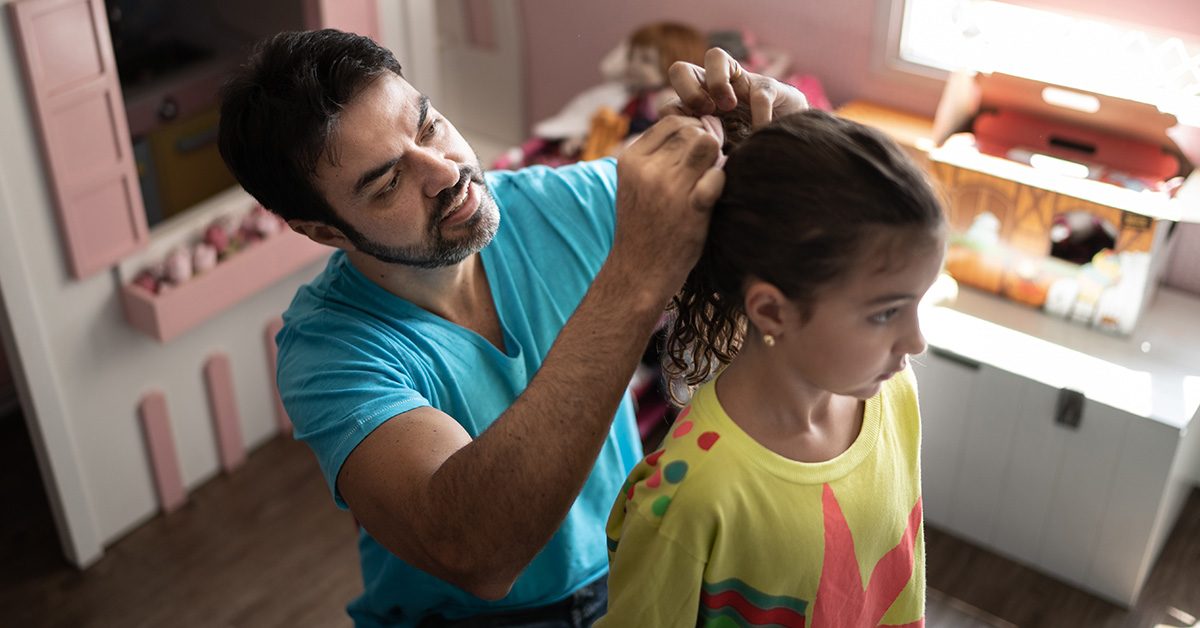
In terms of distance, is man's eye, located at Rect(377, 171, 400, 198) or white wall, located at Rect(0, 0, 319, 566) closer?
man's eye, located at Rect(377, 171, 400, 198)

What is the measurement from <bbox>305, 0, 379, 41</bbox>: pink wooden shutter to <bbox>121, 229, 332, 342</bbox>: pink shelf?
488mm

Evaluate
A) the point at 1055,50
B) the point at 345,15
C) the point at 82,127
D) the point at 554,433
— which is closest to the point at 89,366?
the point at 82,127

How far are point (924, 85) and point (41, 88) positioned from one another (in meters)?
1.81

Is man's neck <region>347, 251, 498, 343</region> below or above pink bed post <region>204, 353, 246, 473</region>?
above

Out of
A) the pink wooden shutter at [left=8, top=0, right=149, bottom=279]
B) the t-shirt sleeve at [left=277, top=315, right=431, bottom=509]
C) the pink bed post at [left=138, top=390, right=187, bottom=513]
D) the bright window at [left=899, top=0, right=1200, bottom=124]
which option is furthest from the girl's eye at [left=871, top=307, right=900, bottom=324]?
the pink bed post at [left=138, top=390, right=187, bottom=513]

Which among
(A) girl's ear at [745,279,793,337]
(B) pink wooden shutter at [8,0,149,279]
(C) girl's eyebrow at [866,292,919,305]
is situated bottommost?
(B) pink wooden shutter at [8,0,149,279]

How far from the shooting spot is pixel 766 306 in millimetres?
861

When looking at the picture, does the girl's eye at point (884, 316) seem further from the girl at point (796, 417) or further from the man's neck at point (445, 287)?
the man's neck at point (445, 287)

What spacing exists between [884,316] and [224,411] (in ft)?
6.71

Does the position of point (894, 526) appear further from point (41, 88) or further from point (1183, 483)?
point (41, 88)

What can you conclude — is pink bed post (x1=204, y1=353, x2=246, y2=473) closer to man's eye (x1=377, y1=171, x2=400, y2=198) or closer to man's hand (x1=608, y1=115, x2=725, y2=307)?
man's eye (x1=377, y1=171, x2=400, y2=198)

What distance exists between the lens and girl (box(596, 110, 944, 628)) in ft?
2.65

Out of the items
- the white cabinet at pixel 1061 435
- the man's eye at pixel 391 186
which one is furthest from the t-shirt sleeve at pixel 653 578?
the white cabinet at pixel 1061 435

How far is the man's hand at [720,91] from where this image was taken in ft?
3.15
